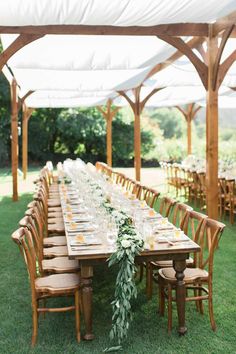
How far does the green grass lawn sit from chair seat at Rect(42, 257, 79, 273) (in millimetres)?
499

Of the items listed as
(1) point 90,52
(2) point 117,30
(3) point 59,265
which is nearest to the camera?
(3) point 59,265

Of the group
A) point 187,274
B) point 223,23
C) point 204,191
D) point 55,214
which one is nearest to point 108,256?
point 187,274

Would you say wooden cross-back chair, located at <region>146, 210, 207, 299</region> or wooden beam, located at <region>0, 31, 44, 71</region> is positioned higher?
wooden beam, located at <region>0, 31, 44, 71</region>

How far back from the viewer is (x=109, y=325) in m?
4.76

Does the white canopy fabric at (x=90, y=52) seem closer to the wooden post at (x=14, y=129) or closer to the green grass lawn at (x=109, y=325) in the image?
the green grass lawn at (x=109, y=325)

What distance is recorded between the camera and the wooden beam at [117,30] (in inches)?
251

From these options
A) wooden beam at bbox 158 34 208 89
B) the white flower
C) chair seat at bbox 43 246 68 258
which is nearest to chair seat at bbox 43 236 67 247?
chair seat at bbox 43 246 68 258

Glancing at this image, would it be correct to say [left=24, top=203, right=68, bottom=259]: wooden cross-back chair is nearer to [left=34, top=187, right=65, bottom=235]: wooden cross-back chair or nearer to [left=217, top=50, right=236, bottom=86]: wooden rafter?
[left=34, top=187, right=65, bottom=235]: wooden cross-back chair

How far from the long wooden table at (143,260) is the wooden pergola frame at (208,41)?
314 cm

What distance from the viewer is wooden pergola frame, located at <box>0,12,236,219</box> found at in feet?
21.2

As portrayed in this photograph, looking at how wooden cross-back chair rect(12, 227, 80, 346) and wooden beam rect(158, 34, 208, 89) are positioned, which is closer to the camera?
wooden cross-back chair rect(12, 227, 80, 346)

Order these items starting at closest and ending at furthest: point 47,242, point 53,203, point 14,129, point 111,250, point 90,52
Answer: point 111,250
point 47,242
point 90,52
point 53,203
point 14,129

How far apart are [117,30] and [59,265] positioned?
336 cm

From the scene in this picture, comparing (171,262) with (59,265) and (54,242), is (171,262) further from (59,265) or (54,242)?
(54,242)
